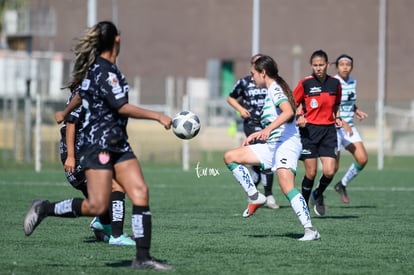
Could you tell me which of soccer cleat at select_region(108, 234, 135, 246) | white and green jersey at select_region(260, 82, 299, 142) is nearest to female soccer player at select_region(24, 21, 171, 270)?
soccer cleat at select_region(108, 234, 135, 246)

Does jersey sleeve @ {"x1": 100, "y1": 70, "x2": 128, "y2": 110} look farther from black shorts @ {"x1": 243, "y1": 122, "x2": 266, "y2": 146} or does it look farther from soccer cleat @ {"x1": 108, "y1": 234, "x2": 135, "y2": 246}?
black shorts @ {"x1": 243, "y1": 122, "x2": 266, "y2": 146}

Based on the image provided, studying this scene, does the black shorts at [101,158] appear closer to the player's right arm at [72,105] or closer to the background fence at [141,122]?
the player's right arm at [72,105]

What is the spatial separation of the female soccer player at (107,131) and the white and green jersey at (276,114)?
237 centimetres

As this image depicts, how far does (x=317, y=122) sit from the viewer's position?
1359 cm

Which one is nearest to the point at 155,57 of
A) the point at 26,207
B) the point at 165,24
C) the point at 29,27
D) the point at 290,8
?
the point at 165,24

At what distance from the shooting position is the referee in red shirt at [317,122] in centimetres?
1344

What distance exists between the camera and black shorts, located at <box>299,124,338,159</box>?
1348cm

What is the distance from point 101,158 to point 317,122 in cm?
587

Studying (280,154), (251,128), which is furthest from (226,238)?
(251,128)

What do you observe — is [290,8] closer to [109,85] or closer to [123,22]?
[123,22]

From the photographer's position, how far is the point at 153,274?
8.00 m

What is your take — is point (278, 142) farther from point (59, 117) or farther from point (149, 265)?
point (149, 265)

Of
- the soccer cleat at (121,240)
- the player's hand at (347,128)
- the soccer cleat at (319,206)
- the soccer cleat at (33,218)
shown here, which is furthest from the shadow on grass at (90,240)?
the player's hand at (347,128)

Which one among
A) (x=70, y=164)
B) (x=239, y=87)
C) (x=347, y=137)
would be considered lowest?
(x=70, y=164)
